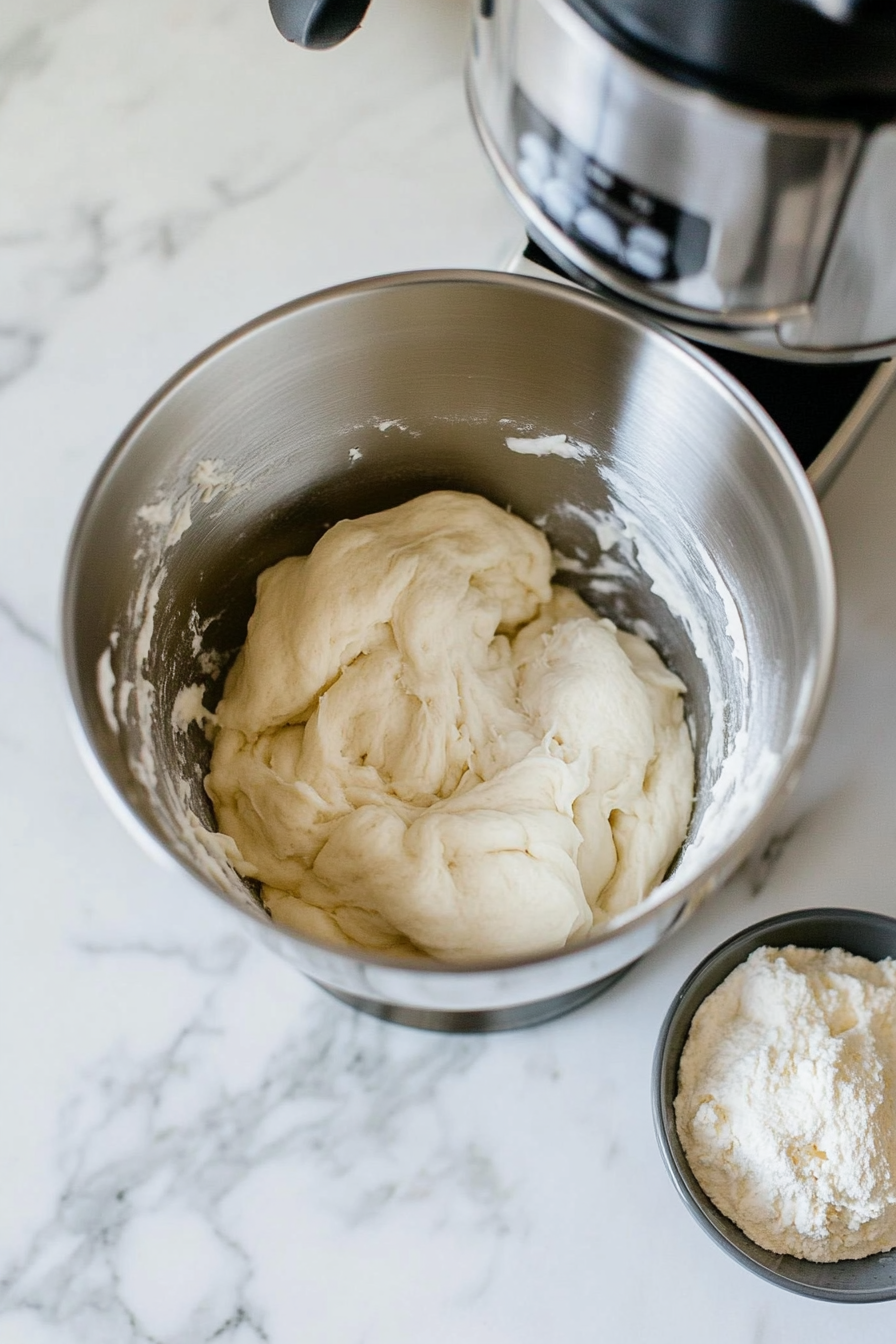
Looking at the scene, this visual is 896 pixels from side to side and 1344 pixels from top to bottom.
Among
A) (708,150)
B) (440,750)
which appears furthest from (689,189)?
(440,750)

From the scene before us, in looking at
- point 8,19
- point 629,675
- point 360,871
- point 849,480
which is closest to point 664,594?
point 629,675

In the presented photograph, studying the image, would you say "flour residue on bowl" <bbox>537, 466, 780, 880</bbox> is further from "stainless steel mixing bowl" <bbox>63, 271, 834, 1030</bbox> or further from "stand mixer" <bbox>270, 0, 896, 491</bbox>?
"stand mixer" <bbox>270, 0, 896, 491</bbox>

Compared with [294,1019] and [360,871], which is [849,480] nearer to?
[360,871]

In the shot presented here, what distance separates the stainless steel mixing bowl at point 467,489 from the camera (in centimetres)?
78

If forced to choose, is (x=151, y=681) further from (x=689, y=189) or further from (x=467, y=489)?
(x=689, y=189)

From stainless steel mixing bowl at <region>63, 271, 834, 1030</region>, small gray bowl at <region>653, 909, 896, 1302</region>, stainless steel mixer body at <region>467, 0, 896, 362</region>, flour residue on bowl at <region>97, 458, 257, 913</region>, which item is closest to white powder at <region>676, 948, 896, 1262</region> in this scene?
small gray bowl at <region>653, 909, 896, 1302</region>

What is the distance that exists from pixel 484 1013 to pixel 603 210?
2.07 ft

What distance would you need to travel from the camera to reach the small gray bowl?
900 millimetres

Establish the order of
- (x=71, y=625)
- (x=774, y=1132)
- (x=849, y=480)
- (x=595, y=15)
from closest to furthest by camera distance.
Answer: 1. (x=595, y=15)
2. (x=71, y=625)
3. (x=774, y=1132)
4. (x=849, y=480)

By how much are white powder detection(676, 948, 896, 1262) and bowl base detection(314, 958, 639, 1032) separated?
9cm

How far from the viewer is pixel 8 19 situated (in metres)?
1.33

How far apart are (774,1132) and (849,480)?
0.62m

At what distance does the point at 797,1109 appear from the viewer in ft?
3.02

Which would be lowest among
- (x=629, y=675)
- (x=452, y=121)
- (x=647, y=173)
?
Result: (x=629, y=675)
